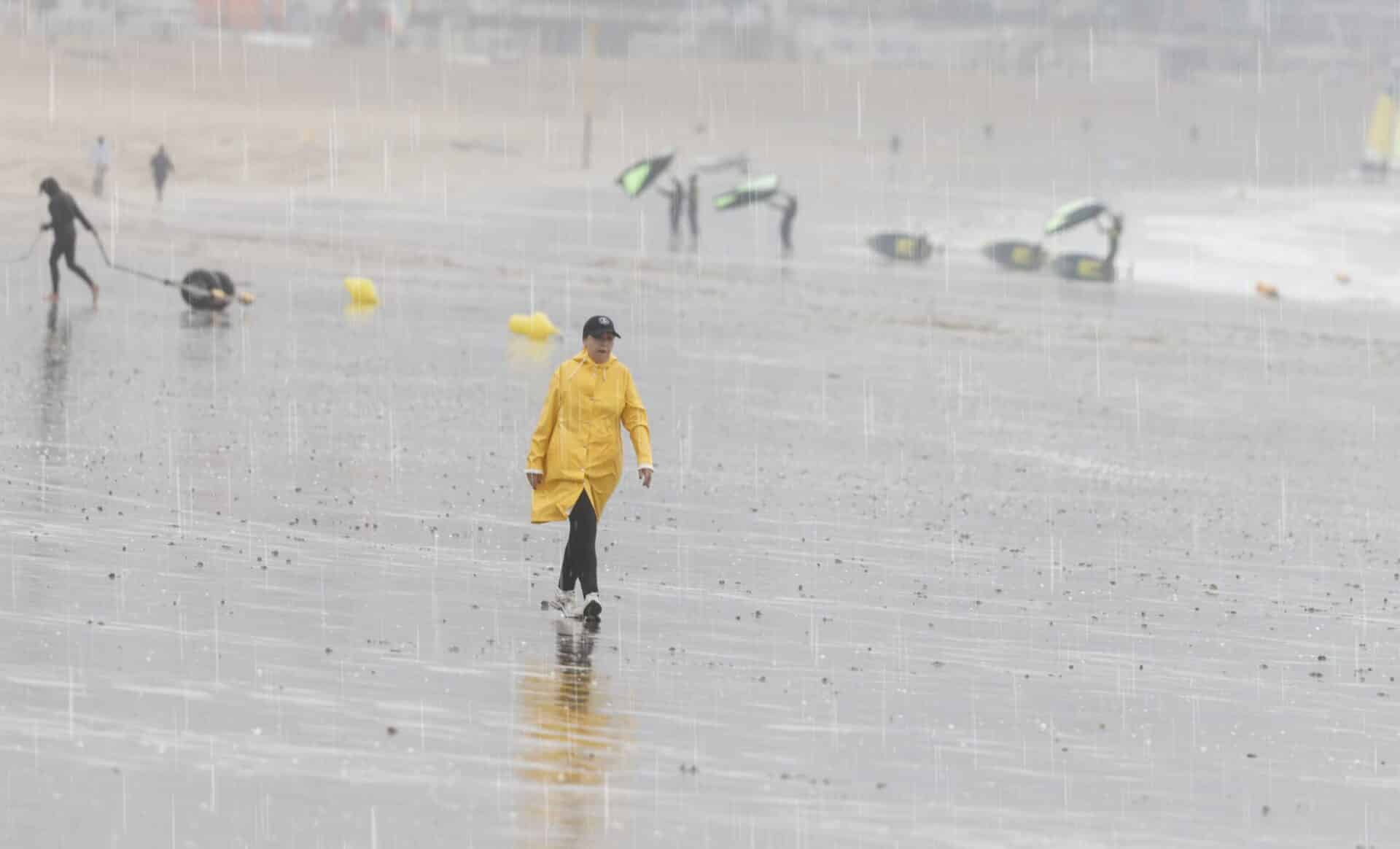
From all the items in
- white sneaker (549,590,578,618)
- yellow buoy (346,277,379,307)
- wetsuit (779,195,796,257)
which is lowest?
white sneaker (549,590,578,618)

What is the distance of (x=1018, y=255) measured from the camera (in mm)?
55031

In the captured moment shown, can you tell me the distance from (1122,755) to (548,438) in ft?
11.7

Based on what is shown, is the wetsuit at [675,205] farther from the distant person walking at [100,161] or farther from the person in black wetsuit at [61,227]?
the person in black wetsuit at [61,227]

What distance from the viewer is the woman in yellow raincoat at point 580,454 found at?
11.8 metres

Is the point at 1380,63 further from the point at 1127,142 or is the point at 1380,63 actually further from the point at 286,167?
the point at 286,167

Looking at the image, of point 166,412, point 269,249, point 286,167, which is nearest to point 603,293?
point 269,249

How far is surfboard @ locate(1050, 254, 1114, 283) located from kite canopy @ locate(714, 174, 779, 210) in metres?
8.35

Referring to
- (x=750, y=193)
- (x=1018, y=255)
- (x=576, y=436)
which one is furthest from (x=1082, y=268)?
(x=576, y=436)

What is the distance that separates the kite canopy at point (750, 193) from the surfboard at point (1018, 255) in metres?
6.14

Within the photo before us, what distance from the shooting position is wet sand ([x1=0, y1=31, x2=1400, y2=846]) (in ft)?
27.5

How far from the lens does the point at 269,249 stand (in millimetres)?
44312

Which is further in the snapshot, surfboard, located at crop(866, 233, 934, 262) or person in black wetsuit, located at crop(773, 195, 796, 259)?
person in black wetsuit, located at crop(773, 195, 796, 259)

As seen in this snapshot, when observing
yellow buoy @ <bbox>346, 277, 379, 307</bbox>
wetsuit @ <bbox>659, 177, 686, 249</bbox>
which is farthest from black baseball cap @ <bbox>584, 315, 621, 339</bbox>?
wetsuit @ <bbox>659, 177, 686, 249</bbox>

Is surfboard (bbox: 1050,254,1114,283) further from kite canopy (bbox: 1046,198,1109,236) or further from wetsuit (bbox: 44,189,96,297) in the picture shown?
wetsuit (bbox: 44,189,96,297)
